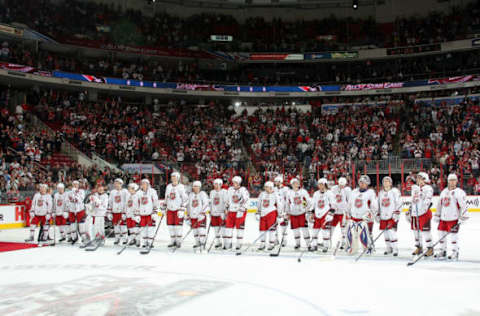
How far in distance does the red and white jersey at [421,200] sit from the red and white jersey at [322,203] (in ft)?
6.23

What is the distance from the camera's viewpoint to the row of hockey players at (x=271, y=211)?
10.1 meters

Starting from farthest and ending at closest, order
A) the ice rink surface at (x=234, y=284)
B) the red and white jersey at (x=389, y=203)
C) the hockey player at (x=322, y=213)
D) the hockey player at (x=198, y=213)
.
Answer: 1. the hockey player at (x=198, y=213)
2. the hockey player at (x=322, y=213)
3. the red and white jersey at (x=389, y=203)
4. the ice rink surface at (x=234, y=284)

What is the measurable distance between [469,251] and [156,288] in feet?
25.0

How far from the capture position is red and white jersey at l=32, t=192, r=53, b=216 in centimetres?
1312

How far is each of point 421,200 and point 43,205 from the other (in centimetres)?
1040

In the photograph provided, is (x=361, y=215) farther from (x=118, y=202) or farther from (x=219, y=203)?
(x=118, y=202)

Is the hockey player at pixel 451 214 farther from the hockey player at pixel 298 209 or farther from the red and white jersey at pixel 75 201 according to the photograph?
→ the red and white jersey at pixel 75 201

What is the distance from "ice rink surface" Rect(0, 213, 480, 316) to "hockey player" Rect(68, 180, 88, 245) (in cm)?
187

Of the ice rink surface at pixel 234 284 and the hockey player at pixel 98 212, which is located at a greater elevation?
the hockey player at pixel 98 212

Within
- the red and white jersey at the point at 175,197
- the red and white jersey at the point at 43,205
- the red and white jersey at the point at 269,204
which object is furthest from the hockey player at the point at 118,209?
the red and white jersey at the point at 269,204

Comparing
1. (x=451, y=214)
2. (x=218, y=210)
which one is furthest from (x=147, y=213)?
(x=451, y=214)

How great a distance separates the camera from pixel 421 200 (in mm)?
10195

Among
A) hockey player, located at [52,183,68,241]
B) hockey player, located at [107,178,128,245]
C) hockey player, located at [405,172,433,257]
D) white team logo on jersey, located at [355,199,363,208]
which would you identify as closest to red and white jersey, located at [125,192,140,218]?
hockey player, located at [107,178,128,245]

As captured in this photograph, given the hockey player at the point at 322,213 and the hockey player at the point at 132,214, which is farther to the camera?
the hockey player at the point at 132,214
